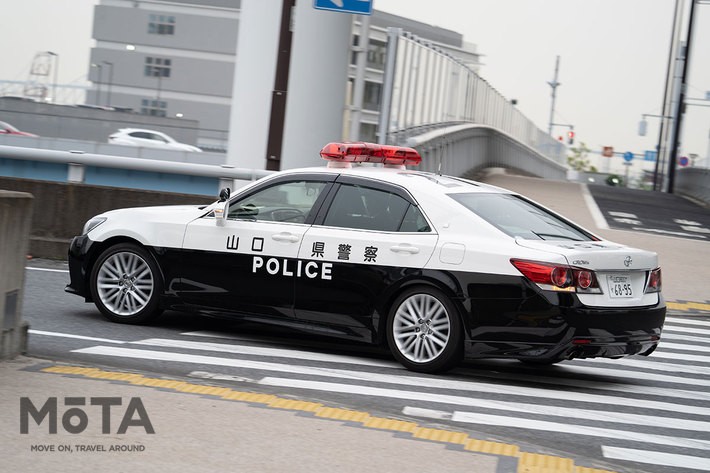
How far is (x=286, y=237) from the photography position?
8680 millimetres

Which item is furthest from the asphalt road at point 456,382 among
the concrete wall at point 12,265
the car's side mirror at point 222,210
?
the car's side mirror at point 222,210

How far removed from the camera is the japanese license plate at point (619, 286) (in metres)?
7.79

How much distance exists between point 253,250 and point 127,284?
1313mm

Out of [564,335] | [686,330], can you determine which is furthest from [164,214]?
[686,330]

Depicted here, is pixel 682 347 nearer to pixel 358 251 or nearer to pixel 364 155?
pixel 364 155

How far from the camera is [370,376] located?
7891 millimetres

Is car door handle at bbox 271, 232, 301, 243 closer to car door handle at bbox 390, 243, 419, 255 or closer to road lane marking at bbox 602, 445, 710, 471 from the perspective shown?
car door handle at bbox 390, 243, 419, 255

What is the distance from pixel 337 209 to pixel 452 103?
18.9 meters

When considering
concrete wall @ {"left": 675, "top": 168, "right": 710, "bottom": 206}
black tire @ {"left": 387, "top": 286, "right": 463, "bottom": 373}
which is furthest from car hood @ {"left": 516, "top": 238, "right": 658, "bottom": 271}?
concrete wall @ {"left": 675, "top": 168, "right": 710, "bottom": 206}

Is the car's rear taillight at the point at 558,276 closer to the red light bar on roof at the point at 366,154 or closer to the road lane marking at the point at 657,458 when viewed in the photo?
the road lane marking at the point at 657,458

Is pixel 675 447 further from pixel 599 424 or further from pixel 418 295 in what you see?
pixel 418 295

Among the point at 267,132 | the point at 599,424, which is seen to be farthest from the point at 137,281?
the point at 267,132

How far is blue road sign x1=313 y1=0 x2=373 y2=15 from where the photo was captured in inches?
576

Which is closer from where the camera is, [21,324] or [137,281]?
[21,324]
